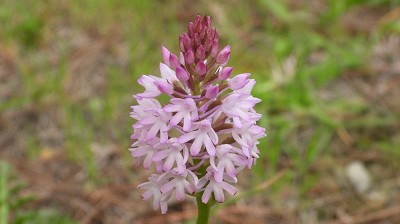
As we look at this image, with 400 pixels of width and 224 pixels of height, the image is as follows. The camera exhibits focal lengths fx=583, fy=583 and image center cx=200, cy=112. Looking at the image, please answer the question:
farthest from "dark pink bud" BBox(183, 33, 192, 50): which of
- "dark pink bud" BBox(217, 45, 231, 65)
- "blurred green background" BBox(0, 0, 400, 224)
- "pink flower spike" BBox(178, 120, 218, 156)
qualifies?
"blurred green background" BBox(0, 0, 400, 224)

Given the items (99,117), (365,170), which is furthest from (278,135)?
(99,117)

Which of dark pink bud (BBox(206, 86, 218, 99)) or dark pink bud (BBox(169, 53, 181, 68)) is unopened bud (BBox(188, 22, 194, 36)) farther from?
dark pink bud (BBox(206, 86, 218, 99))

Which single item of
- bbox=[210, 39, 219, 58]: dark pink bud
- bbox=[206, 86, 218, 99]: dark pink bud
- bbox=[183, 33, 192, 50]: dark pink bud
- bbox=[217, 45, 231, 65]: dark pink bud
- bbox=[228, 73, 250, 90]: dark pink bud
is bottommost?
bbox=[206, 86, 218, 99]: dark pink bud

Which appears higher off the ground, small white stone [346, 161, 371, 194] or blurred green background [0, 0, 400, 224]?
blurred green background [0, 0, 400, 224]

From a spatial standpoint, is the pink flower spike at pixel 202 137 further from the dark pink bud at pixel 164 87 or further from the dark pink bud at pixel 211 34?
the dark pink bud at pixel 211 34

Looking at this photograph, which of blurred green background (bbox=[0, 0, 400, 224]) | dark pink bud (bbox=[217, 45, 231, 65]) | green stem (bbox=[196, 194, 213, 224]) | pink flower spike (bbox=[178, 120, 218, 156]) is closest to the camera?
pink flower spike (bbox=[178, 120, 218, 156])

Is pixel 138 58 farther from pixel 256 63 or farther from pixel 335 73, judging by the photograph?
pixel 335 73
